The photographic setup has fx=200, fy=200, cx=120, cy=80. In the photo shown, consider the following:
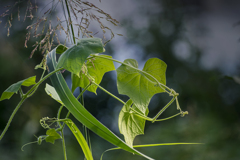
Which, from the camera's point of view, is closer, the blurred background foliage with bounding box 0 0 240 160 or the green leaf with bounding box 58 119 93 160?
the green leaf with bounding box 58 119 93 160

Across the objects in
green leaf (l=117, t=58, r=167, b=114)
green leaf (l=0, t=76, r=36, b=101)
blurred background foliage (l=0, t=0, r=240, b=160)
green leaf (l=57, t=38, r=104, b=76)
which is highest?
green leaf (l=57, t=38, r=104, b=76)

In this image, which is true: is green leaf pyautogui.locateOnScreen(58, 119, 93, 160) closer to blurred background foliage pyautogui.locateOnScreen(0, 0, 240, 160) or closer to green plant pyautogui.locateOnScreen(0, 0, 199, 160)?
green plant pyautogui.locateOnScreen(0, 0, 199, 160)

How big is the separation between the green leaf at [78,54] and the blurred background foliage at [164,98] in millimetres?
846

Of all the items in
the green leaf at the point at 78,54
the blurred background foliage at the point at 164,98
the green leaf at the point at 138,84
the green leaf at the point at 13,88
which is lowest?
the blurred background foliage at the point at 164,98

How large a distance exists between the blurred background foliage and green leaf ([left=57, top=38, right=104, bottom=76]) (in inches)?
33.3

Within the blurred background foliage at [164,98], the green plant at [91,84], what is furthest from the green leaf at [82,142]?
the blurred background foliage at [164,98]

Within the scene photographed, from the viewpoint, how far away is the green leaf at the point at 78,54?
150mm

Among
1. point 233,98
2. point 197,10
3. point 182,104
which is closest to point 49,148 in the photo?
point 182,104

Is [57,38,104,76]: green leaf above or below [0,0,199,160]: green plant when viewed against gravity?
above

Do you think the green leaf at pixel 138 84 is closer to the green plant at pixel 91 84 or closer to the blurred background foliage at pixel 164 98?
the green plant at pixel 91 84

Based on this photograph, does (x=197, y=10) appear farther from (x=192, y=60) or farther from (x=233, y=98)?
(x=233, y=98)

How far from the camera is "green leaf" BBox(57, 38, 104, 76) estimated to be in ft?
0.49

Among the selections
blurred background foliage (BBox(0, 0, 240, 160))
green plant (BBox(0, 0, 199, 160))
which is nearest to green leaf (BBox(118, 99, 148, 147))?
green plant (BBox(0, 0, 199, 160))

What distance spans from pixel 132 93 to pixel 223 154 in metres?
1.28
